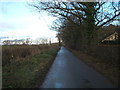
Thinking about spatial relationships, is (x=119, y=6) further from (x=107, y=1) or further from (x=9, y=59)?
(x=9, y=59)

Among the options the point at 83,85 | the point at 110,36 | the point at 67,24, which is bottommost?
the point at 83,85

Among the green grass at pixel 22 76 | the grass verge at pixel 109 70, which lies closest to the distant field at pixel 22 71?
the green grass at pixel 22 76

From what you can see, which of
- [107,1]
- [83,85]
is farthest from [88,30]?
[83,85]

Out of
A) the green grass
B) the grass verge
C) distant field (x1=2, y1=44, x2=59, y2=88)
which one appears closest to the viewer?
the green grass

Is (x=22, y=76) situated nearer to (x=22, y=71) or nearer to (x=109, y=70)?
(x=22, y=71)

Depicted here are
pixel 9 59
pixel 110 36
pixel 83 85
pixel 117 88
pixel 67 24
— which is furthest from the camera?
pixel 110 36

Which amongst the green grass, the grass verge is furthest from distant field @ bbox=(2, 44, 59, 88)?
the grass verge

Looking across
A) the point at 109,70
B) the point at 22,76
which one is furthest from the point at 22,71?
the point at 109,70

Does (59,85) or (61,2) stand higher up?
(61,2)

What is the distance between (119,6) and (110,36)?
23.0 metres

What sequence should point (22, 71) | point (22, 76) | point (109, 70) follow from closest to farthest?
point (22, 76), point (22, 71), point (109, 70)

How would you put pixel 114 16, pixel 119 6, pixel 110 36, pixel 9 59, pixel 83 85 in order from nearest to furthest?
1. pixel 83 85
2. pixel 9 59
3. pixel 119 6
4. pixel 114 16
5. pixel 110 36

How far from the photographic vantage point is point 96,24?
63.4 ft

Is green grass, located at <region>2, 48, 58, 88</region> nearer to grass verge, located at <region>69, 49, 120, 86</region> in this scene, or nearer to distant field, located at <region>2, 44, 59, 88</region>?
distant field, located at <region>2, 44, 59, 88</region>
